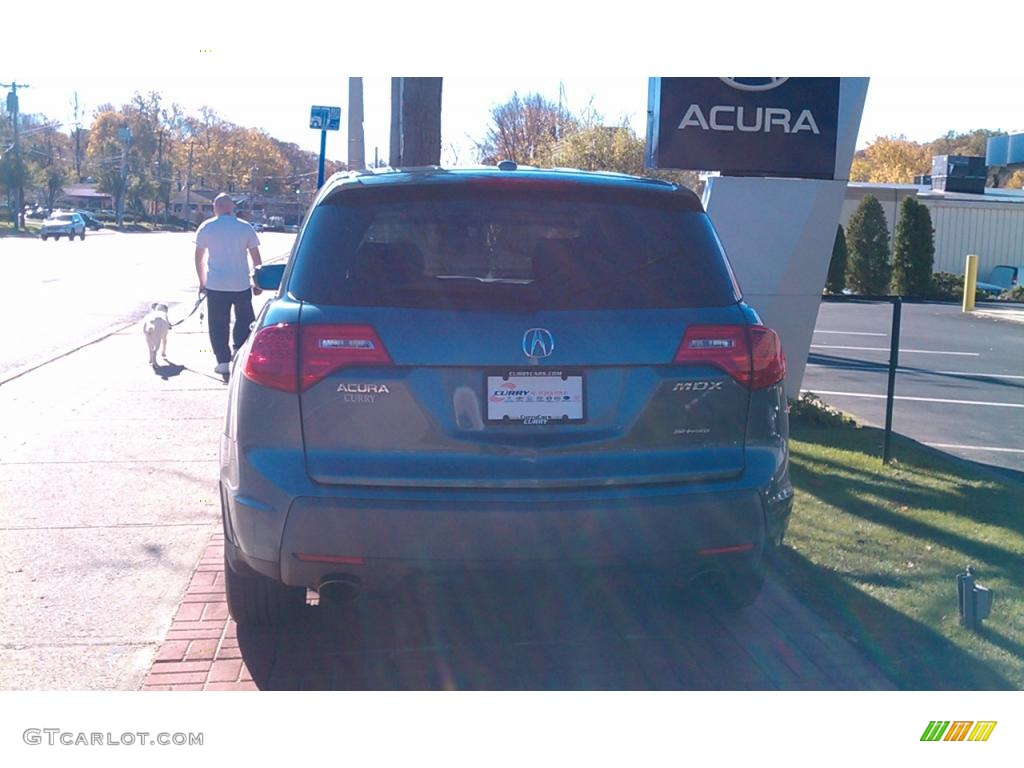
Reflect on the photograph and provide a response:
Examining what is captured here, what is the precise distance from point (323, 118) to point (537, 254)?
33.3ft

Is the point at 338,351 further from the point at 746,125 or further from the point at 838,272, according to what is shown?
the point at 838,272

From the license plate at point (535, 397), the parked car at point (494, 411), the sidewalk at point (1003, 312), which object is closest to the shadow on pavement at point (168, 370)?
the parked car at point (494, 411)

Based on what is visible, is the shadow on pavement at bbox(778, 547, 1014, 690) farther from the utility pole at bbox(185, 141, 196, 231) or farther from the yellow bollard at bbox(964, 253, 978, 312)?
the utility pole at bbox(185, 141, 196, 231)

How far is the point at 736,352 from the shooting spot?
13.7 ft

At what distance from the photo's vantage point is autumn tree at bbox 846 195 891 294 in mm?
30609

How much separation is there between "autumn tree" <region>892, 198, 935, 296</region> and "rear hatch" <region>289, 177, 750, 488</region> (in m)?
27.6

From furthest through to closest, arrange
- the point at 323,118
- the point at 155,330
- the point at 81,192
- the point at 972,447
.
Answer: the point at 81,192 < the point at 323,118 < the point at 155,330 < the point at 972,447

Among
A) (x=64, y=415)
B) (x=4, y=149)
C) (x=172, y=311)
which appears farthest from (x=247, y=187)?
(x=64, y=415)

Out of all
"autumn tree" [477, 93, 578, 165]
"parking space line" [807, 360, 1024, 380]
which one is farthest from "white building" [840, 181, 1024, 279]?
"parking space line" [807, 360, 1024, 380]

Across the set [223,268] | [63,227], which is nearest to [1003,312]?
[223,268]

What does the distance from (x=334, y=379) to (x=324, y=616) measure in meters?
1.64

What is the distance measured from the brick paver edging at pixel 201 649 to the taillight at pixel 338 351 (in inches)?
50.5

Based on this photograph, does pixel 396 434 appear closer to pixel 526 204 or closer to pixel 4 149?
pixel 526 204

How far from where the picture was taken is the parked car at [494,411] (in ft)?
12.7
